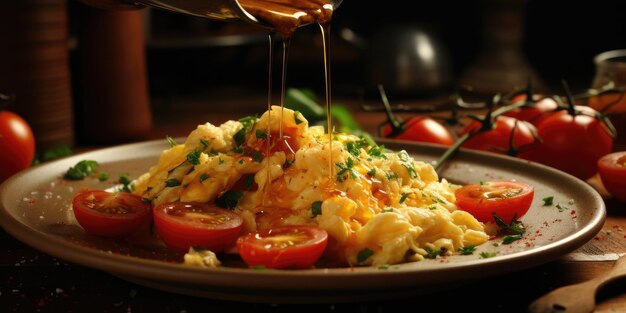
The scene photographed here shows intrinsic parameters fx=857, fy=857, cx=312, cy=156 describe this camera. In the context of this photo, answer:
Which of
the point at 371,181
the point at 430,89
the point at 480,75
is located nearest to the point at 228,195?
Answer: the point at 371,181

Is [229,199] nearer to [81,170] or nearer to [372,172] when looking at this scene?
[372,172]

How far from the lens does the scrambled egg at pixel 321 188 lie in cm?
240

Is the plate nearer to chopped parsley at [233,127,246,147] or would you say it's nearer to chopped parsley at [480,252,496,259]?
chopped parsley at [480,252,496,259]

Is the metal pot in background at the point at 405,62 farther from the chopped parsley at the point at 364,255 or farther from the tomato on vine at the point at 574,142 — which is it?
the chopped parsley at the point at 364,255

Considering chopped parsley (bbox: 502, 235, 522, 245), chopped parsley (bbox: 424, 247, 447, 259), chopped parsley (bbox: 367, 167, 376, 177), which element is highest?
chopped parsley (bbox: 367, 167, 376, 177)

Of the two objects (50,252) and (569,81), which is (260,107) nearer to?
(569,81)

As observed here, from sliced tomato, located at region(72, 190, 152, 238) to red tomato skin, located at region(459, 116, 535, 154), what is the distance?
1.61 metres

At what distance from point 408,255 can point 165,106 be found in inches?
152

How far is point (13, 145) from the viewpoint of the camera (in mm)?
3451

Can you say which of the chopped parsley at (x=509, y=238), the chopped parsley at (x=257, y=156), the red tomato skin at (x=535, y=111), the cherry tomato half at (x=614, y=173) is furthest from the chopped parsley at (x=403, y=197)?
the red tomato skin at (x=535, y=111)

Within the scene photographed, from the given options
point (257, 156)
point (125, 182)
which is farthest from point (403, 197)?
point (125, 182)

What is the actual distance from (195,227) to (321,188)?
1.39 ft

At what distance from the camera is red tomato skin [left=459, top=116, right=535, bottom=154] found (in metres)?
3.62

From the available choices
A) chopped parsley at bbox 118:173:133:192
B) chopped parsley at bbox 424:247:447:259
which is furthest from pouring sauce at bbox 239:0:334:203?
chopped parsley at bbox 118:173:133:192
